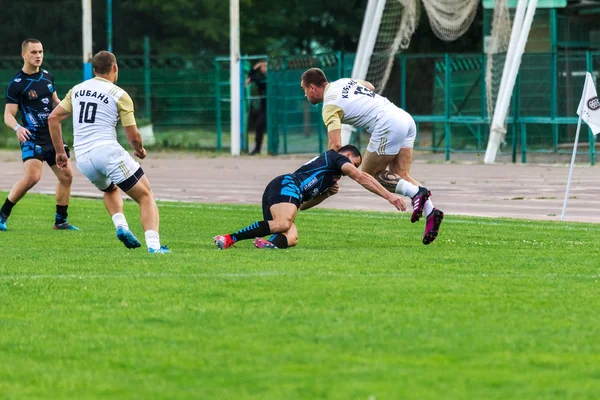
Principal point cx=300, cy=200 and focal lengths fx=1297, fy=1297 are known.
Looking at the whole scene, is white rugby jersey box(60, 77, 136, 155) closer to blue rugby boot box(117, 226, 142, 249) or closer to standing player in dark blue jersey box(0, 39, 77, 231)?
blue rugby boot box(117, 226, 142, 249)

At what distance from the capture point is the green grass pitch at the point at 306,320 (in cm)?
562

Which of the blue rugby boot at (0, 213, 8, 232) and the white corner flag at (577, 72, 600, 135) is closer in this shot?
the blue rugby boot at (0, 213, 8, 232)

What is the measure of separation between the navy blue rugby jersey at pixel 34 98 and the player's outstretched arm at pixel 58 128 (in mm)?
2195

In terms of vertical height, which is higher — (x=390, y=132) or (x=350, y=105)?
(x=350, y=105)

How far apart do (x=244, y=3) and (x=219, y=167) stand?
1322 inches

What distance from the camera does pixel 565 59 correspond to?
1027 inches

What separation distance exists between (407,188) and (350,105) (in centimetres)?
93

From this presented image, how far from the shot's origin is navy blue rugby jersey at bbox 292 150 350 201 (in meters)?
11.3

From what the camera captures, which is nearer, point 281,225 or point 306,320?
point 306,320

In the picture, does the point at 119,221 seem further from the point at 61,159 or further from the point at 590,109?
the point at 590,109

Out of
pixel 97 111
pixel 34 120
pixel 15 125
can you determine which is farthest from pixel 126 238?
pixel 34 120

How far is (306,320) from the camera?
23.1 ft

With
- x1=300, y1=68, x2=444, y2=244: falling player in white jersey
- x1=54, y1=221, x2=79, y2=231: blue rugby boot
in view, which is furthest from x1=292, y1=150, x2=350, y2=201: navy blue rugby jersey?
x1=54, y1=221, x2=79, y2=231: blue rugby boot

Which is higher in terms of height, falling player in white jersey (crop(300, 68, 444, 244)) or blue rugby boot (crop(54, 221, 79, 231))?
falling player in white jersey (crop(300, 68, 444, 244))
